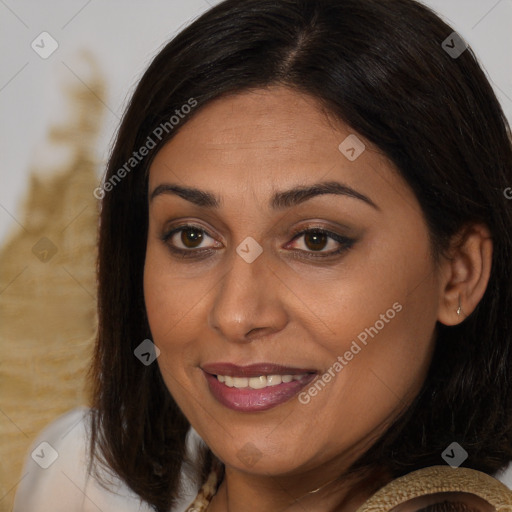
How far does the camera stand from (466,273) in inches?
75.2

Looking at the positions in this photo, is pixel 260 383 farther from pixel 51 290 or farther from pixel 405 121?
pixel 51 290

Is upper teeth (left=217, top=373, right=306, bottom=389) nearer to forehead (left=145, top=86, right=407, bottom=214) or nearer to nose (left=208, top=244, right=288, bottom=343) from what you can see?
nose (left=208, top=244, right=288, bottom=343)

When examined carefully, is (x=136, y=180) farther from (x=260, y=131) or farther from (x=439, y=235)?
(x=439, y=235)

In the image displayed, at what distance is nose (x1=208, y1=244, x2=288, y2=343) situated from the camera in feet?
5.61

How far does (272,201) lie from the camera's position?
174cm

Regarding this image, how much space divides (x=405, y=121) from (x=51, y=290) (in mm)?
2016

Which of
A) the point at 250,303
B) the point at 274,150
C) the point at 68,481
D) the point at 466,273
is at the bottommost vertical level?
the point at 68,481

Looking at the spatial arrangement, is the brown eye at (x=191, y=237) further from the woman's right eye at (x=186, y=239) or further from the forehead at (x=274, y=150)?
the forehead at (x=274, y=150)

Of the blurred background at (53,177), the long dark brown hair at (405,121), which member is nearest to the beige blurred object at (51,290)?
the blurred background at (53,177)

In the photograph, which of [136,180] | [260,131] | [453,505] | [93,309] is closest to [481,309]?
[453,505]

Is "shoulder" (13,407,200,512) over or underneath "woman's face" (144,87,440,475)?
underneath

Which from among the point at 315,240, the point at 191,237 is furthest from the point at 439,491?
the point at 191,237

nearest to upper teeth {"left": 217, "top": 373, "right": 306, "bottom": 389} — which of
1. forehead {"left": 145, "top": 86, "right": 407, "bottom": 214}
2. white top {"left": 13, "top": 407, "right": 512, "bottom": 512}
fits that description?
forehead {"left": 145, "top": 86, "right": 407, "bottom": 214}

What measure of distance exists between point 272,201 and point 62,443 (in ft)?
5.35
